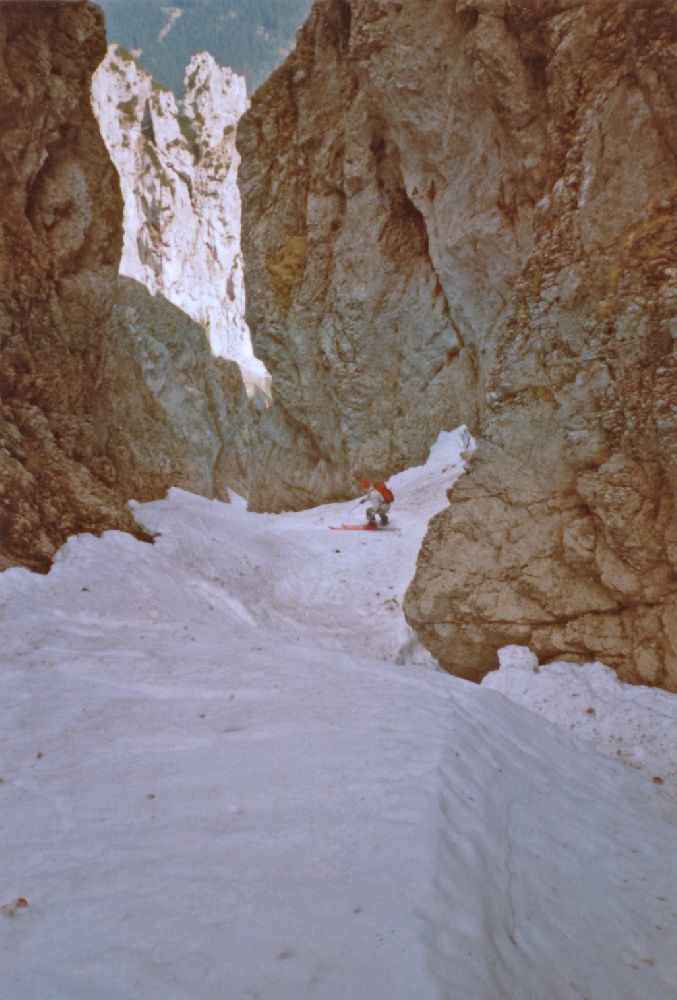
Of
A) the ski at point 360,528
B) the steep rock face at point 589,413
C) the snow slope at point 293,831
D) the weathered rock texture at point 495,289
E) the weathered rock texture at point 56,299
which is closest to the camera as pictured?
the snow slope at point 293,831

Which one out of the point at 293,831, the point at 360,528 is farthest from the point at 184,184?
the point at 293,831

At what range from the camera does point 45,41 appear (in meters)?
9.50

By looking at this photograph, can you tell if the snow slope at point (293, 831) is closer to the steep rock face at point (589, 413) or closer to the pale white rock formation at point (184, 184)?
the steep rock face at point (589, 413)

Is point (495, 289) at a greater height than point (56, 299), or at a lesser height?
greater

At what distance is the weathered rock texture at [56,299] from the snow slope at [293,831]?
1.72m

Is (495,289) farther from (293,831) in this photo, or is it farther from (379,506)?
(293,831)

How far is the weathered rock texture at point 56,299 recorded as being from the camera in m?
7.99

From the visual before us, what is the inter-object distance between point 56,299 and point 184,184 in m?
59.2

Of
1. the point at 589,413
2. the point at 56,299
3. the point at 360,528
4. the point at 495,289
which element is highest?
the point at 495,289

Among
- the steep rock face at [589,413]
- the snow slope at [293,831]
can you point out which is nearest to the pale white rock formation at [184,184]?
the steep rock face at [589,413]

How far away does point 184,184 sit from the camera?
196 ft

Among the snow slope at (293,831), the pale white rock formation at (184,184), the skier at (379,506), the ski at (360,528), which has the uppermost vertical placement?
the pale white rock formation at (184,184)

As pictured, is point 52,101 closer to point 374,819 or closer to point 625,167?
point 625,167

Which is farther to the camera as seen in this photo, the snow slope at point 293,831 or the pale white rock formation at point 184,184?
the pale white rock formation at point 184,184
